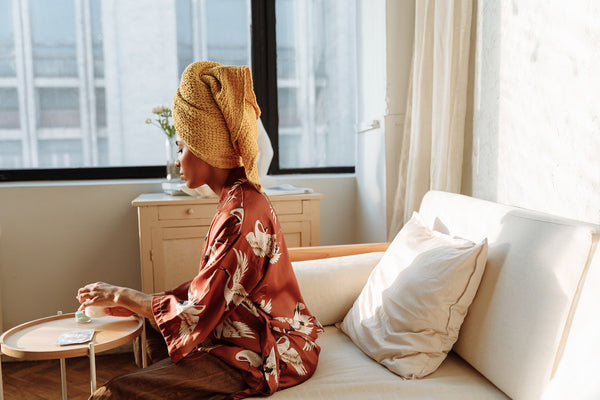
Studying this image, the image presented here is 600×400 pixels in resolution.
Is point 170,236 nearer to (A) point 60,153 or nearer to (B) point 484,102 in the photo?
(A) point 60,153

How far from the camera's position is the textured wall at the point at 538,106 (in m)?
1.46

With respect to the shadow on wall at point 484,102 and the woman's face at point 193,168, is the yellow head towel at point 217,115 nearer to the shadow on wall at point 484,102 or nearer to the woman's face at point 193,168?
the woman's face at point 193,168

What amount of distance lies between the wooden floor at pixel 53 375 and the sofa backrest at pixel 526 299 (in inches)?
68.3

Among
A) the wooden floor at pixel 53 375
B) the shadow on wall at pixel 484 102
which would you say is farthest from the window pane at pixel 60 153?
the shadow on wall at pixel 484 102

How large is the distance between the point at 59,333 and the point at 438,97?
1.67 metres

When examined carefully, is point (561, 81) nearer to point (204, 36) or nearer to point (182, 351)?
point (182, 351)

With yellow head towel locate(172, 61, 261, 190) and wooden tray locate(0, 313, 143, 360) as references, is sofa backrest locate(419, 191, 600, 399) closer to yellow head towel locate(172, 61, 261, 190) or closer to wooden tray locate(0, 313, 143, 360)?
yellow head towel locate(172, 61, 261, 190)

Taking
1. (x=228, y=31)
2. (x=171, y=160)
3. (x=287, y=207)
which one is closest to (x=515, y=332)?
(x=287, y=207)

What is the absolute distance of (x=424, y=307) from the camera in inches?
53.2

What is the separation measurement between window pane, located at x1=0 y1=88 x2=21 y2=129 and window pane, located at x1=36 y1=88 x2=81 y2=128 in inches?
4.4

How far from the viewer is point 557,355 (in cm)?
110

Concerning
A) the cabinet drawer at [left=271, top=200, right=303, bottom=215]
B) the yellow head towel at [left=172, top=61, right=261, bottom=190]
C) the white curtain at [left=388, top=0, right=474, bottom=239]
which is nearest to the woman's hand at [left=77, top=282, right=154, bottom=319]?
the yellow head towel at [left=172, top=61, right=261, bottom=190]

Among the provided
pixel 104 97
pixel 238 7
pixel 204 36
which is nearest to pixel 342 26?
pixel 238 7

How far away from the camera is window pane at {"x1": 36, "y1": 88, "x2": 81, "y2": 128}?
9.37ft
